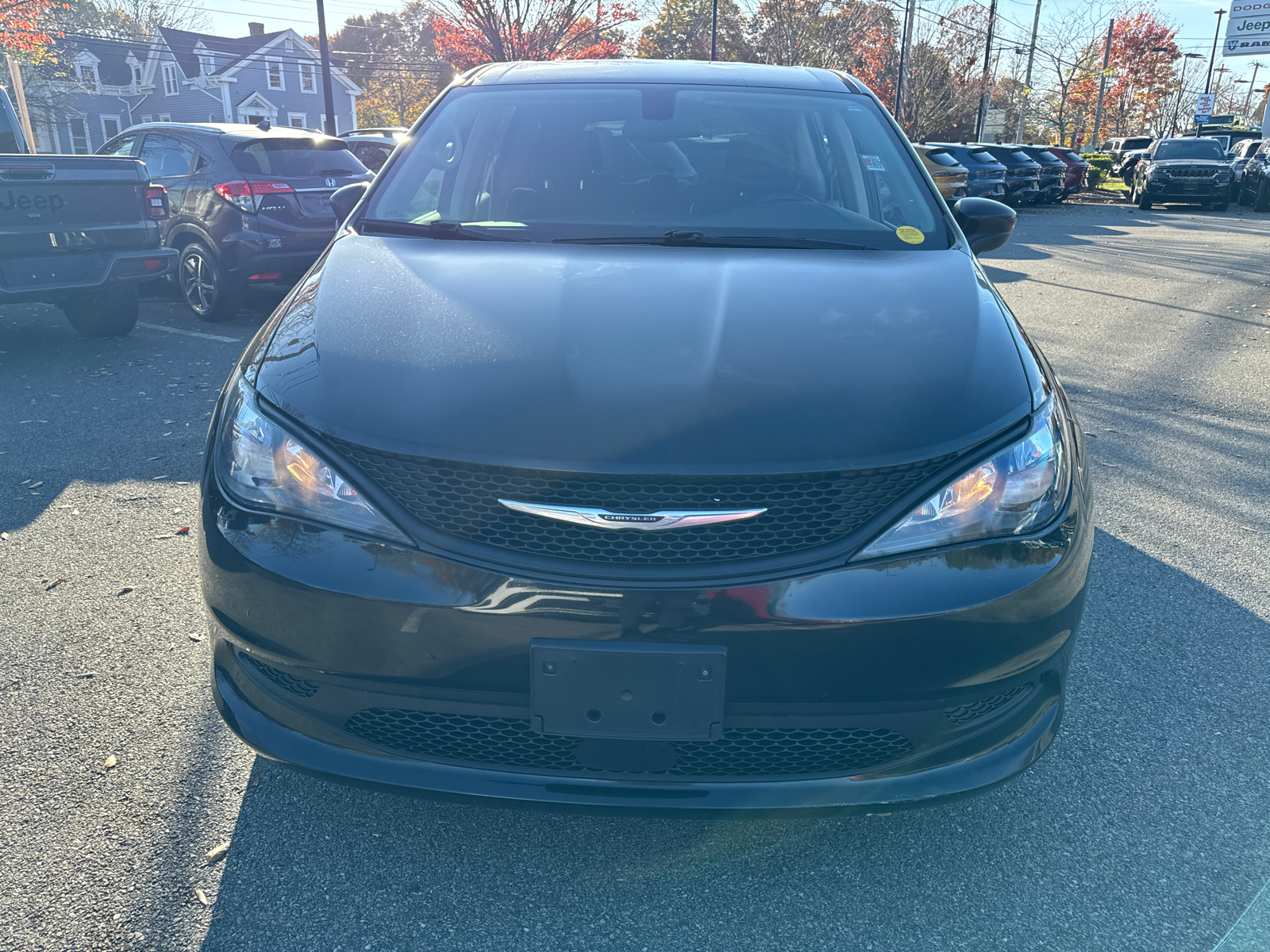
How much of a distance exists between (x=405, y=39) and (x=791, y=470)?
9375 centimetres

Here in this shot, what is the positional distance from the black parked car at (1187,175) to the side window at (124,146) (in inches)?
936

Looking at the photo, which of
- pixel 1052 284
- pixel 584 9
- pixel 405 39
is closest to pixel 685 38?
pixel 405 39

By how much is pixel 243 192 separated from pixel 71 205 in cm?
161

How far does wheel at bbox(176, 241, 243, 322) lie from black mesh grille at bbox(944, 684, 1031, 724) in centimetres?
732

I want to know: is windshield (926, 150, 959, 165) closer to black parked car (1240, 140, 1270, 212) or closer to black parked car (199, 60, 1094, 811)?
black parked car (1240, 140, 1270, 212)

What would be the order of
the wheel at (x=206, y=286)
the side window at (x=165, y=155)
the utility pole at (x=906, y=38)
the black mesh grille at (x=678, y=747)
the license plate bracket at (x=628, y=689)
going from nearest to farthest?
the license plate bracket at (x=628, y=689) → the black mesh grille at (x=678, y=747) → the wheel at (x=206, y=286) → the side window at (x=165, y=155) → the utility pole at (x=906, y=38)

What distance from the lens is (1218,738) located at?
8.14ft

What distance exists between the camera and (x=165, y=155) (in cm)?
829

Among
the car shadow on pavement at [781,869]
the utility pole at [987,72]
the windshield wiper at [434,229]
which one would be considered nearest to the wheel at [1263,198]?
the utility pole at [987,72]

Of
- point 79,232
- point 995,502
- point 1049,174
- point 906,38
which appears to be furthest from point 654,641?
point 906,38

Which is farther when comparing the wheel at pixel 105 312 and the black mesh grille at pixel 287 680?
the wheel at pixel 105 312

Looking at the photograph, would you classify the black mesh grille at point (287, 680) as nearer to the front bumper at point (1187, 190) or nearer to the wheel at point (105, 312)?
the wheel at point (105, 312)

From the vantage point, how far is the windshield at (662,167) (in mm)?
2795

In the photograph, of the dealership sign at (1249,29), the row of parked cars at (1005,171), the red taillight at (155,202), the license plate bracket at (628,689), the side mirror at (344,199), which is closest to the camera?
the license plate bracket at (628,689)
